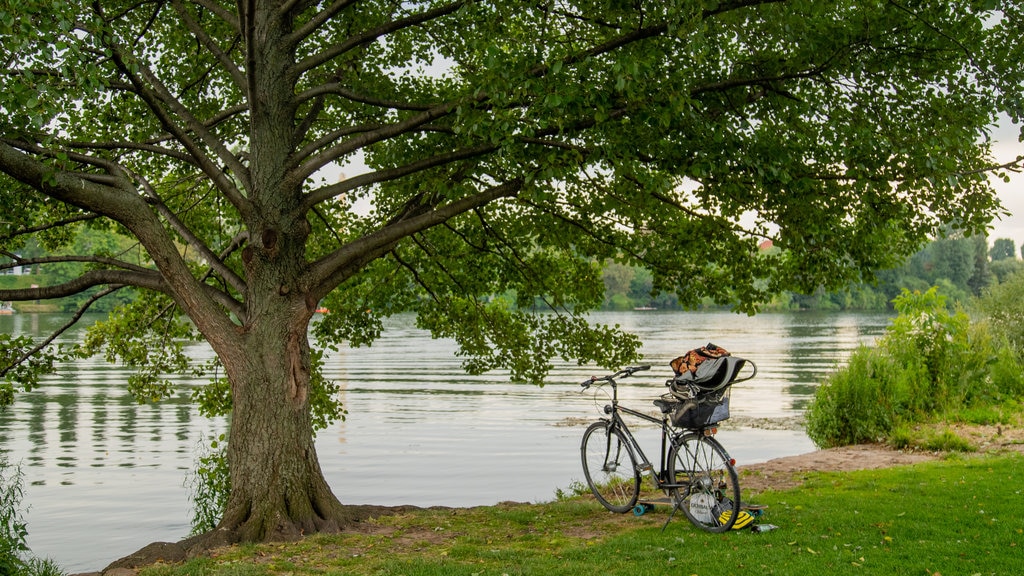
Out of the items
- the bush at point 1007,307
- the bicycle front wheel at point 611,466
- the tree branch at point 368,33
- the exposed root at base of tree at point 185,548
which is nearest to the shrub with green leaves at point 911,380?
the bicycle front wheel at point 611,466

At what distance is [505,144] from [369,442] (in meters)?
18.1

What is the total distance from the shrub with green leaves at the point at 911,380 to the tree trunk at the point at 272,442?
35.6 feet

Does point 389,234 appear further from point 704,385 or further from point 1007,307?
point 1007,307

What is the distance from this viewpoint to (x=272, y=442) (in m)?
9.37

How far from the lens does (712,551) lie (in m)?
7.38

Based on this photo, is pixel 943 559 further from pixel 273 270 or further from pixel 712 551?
pixel 273 270

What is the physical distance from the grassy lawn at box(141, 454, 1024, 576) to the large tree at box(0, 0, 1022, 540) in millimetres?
1282

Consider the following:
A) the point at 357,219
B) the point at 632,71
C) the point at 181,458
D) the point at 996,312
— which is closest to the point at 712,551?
the point at 632,71

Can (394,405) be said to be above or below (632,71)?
below

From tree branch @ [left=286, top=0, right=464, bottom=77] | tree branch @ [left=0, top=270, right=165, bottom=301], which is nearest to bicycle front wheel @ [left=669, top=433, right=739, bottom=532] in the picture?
tree branch @ [left=286, top=0, right=464, bottom=77]

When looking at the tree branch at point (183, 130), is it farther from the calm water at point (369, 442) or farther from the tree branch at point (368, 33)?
the calm water at point (369, 442)

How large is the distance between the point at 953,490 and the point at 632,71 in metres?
6.36

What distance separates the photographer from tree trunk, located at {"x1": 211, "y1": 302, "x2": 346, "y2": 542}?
365 inches

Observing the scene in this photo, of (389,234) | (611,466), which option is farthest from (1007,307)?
(389,234)
